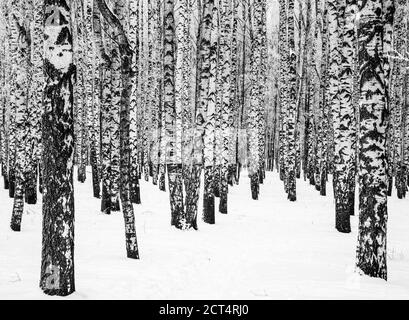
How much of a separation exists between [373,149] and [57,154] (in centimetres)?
435

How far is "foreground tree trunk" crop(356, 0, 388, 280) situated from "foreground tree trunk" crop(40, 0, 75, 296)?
411cm

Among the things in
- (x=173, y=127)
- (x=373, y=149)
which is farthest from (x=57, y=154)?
(x=173, y=127)

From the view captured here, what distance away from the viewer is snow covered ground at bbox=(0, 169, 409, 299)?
5.10 metres

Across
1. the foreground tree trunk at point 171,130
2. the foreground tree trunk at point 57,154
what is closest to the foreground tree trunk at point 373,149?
the foreground tree trunk at point 57,154

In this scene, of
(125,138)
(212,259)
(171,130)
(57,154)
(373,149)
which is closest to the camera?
(57,154)

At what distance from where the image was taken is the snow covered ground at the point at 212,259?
16.7 ft

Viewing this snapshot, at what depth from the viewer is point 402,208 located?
53.2ft

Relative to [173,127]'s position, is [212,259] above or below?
below

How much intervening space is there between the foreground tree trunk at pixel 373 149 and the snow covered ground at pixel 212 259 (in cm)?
42

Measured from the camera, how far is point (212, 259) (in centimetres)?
Result: 725

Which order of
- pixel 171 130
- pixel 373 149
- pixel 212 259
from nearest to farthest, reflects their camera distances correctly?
pixel 373 149 < pixel 212 259 < pixel 171 130

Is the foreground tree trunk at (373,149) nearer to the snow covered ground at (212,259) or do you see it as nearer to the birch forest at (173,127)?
the birch forest at (173,127)

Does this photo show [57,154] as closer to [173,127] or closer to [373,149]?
[373,149]
